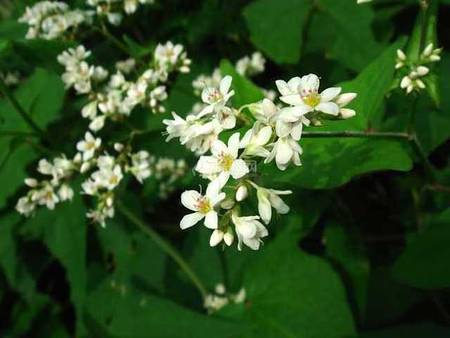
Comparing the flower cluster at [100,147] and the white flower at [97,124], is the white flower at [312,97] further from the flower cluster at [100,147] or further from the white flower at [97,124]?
the white flower at [97,124]

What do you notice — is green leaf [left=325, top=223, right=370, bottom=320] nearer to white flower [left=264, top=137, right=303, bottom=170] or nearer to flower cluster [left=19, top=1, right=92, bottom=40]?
white flower [left=264, top=137, right=303, bottom=170]

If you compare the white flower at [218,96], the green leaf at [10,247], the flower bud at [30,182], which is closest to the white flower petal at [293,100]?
the white flower at [218,96]

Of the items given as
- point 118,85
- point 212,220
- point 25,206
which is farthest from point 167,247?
point 212,220

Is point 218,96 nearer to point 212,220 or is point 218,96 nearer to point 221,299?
point 212,220

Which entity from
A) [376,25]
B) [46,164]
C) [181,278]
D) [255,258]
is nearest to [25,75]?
[46,164]

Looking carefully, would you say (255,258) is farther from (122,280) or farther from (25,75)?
(25,75)

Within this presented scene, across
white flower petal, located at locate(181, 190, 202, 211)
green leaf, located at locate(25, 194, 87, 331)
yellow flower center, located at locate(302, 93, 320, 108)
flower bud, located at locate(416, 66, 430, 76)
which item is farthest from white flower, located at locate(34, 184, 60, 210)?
flower bud, located at locate(416, 66, 430, 76)
